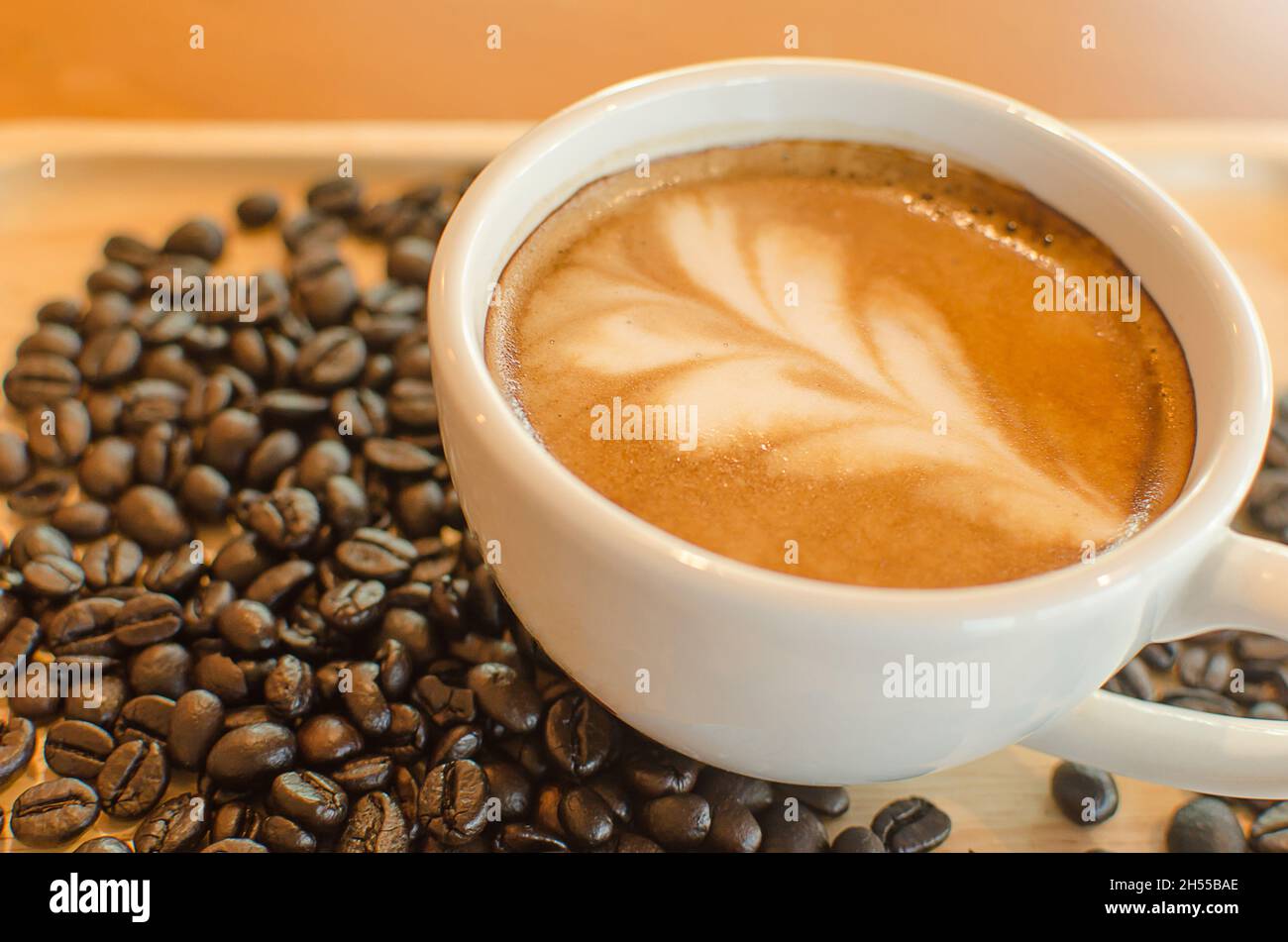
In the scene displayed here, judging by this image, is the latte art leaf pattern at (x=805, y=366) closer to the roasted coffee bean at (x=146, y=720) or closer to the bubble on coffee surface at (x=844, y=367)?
the bubble on coffee surface at (x=844, y=367)

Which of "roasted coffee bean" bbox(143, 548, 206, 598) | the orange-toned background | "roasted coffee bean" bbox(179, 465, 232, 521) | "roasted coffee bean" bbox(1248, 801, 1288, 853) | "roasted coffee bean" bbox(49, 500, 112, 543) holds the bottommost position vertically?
"roasted coffee bean" bbox(1248, 801, 1288, 853)

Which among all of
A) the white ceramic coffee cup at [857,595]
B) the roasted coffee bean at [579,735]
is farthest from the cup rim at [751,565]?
the roasted coffee bean at [579,735]

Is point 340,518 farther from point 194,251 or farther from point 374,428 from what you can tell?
point 194,251

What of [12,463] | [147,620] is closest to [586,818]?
[147,620]

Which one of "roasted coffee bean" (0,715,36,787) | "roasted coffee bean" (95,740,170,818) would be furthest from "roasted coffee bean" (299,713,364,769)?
"roasted coffee bean" (0,715,36,787)

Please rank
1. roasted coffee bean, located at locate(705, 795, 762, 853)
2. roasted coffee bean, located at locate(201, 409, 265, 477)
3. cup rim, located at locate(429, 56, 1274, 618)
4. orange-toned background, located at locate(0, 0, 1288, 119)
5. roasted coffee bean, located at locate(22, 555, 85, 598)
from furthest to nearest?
orange-toned background, located at locate(0, 0, 1288, 119) < roasted coffee bean, located at locate(201, 409, 265, 477) < roasted coffee bean, located at locate(22, 555, 85, 598) < roasted coffee bean, located at locate(705, 795, 762, 853) < cup rim, located at locate(429, 56, 1274, 618)

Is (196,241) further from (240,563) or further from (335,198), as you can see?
(240,563)

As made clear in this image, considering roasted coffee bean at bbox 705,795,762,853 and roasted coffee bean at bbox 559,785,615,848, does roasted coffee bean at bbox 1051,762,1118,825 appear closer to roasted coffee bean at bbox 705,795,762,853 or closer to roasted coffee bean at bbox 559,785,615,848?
roasted coffee bean at bbox 705,795,762,853
